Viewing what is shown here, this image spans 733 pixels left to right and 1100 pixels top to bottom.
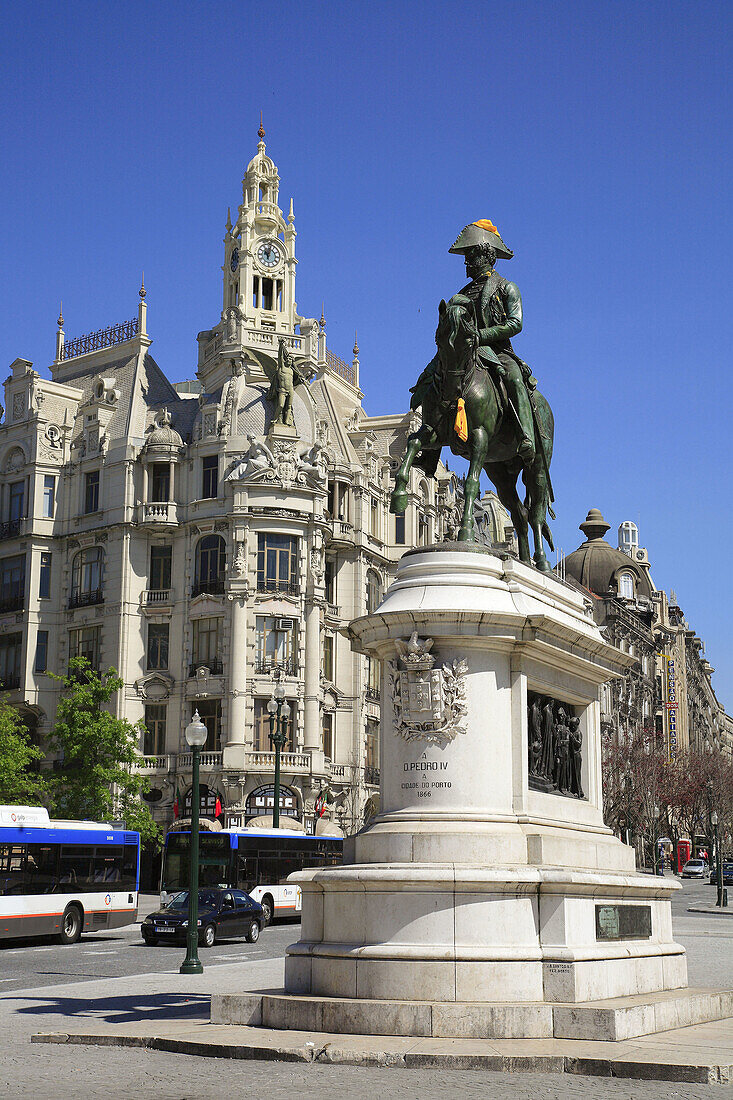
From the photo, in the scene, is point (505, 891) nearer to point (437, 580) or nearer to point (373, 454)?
point (437, 580)

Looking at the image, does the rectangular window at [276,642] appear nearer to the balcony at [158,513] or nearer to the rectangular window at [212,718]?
the rectangular window at [212,718]

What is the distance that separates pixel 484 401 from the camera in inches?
616

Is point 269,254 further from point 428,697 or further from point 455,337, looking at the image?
point 428,697

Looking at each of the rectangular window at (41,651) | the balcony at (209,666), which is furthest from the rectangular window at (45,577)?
the balcony at (209,666)

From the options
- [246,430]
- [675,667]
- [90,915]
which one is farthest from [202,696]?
[675,667]

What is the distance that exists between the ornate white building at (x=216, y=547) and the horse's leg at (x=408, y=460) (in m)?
41.7

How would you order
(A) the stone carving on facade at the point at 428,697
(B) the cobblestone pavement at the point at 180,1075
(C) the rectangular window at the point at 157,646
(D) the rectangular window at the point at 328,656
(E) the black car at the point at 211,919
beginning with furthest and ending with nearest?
(D) the rectangular window at the point at 328,656 < (C) the rectangular window at the point at 157,646 < (E) the black car at the point at 211,919 < (A) the stone carving on facade at the point at 428,697 < (B) the cobblestone pavement at the point at 180,1075

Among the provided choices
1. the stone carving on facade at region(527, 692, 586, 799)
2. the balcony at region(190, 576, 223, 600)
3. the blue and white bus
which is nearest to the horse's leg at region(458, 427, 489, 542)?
the stone carving on facade at region(527, 692, 586, 799)

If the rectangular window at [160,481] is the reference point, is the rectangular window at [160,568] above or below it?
below

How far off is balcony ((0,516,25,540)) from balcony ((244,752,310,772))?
660 inches

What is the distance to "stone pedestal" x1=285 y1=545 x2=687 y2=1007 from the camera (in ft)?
41.3

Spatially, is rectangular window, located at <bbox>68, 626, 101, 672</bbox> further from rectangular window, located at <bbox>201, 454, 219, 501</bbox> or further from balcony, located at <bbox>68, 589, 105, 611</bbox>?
rectangular window, located at <bbox>201, 454, 219, 501</bbox>

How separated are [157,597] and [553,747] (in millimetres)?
47964

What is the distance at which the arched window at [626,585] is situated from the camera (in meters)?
113
